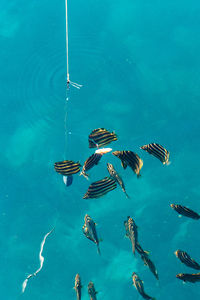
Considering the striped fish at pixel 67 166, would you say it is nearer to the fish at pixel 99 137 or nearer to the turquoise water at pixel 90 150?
the fish at pixel 99 137

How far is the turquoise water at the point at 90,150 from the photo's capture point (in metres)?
11.5

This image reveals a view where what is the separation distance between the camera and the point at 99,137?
837 centimetres

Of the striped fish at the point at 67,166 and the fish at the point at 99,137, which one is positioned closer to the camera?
the striped fish at the point at 67,166

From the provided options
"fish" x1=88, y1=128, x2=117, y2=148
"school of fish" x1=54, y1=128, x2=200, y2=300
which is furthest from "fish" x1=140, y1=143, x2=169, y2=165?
"fish" x1=88, y1=128, x2=117, y2=148

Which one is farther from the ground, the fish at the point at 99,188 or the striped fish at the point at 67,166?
the striped fish at the point at 67,166

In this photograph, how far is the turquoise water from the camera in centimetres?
1146

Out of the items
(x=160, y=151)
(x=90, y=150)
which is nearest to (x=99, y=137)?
(x=160, y=151)

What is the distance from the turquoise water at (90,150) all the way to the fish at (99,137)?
349 centimetres

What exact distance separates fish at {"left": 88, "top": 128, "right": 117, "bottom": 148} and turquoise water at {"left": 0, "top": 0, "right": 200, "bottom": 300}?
3494mm

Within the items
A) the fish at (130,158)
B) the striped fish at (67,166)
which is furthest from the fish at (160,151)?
the striped fish at (67,166)

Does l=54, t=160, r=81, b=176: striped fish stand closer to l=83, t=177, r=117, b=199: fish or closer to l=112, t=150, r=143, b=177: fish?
l=83, t=177, r=117, b=199: fish

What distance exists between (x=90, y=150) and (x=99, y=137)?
Answer: 11.9 ft

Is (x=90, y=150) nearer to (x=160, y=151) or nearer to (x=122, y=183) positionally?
(x=122, y=183)

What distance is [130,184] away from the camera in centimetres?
1183
